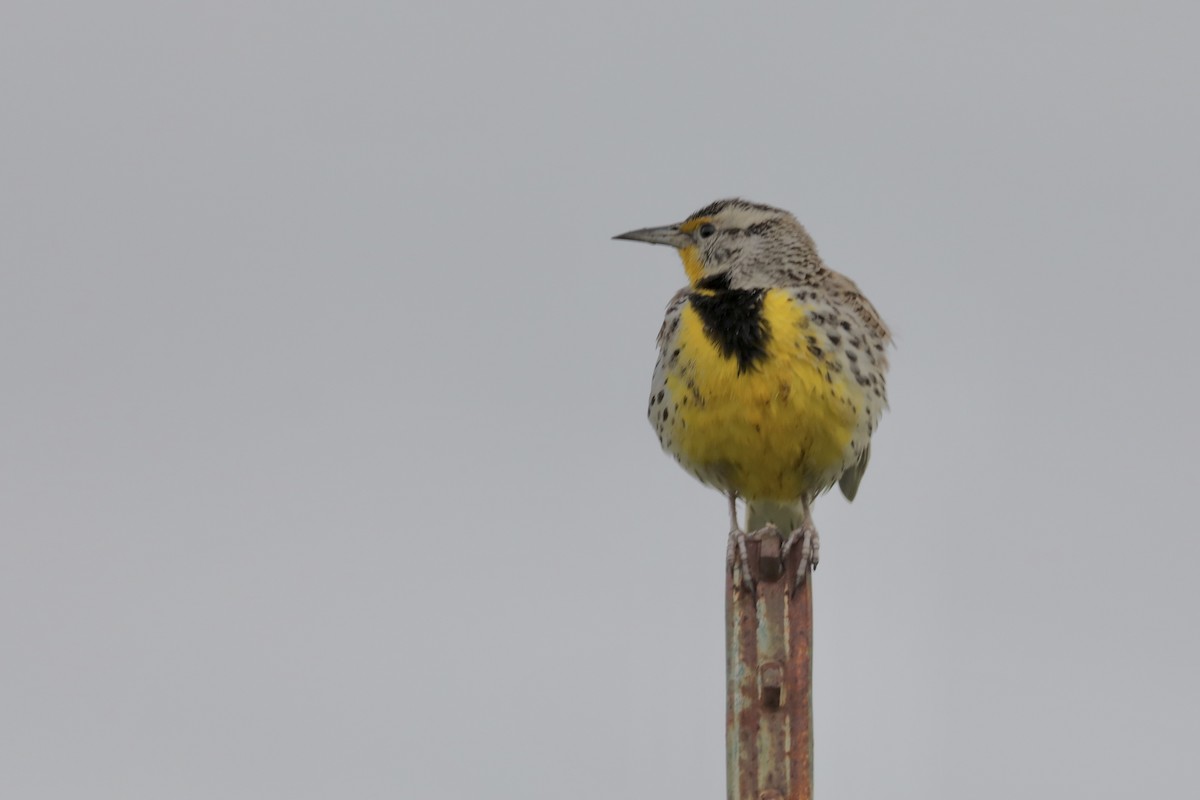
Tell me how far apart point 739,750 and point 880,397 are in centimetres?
229

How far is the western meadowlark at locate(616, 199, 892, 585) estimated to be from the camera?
6402 mm

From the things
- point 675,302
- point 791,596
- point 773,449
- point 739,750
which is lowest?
point 739,750

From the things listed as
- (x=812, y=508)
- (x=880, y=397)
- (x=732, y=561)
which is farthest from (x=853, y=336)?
(x=732, y=561)

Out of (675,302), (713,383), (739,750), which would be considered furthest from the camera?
(675,302)

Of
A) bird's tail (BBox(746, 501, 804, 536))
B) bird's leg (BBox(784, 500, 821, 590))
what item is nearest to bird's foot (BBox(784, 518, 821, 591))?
bird's leg (BBox(784, 500, 821, 590))

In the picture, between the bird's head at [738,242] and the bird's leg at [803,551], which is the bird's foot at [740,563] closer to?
the bird's leg at [803,551]

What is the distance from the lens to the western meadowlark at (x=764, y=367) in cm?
640

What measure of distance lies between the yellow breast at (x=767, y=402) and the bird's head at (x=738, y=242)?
318 millimetres

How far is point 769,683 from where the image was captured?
15.4 feet

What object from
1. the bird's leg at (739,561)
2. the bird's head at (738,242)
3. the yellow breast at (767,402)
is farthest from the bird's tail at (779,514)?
the bird's leg at (739,561)

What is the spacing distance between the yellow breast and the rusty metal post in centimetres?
150

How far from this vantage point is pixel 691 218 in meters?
7.09

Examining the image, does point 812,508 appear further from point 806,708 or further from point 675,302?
point 806,708

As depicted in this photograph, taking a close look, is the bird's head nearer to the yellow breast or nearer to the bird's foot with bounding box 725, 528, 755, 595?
the yellow breast
